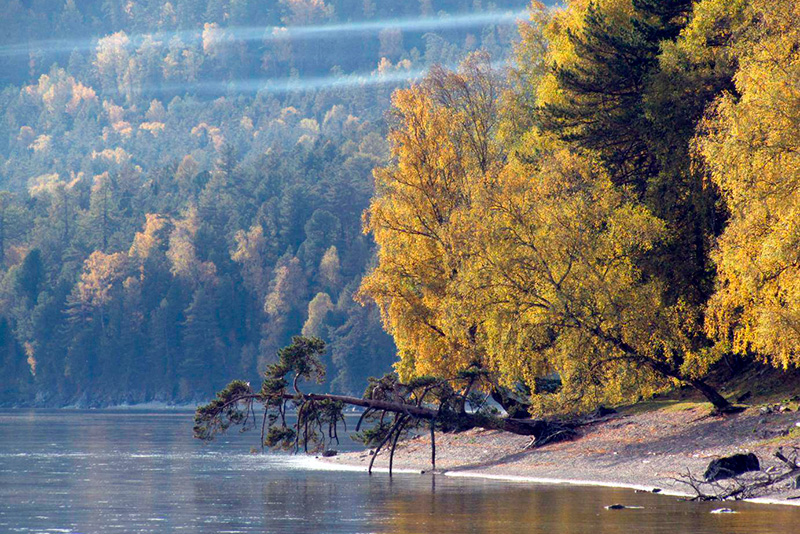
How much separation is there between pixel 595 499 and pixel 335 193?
5777 inches

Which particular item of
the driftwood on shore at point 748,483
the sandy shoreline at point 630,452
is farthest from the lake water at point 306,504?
the sandy shoreline at point 630,452

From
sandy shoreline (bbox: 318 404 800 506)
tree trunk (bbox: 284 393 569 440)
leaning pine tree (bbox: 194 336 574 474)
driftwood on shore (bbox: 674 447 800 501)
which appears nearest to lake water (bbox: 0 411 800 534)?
driftwood on shore (bbox: 674 447 800 501)

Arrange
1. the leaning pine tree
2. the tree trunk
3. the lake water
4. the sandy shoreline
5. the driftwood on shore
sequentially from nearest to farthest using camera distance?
the lake water < the driftwood on shore < the sandy shoreline < the leaning pine tree < the tree trunk

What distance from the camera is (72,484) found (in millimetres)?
39906

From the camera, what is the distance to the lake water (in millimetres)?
26797

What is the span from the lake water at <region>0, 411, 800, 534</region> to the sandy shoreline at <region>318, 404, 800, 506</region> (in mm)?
1829

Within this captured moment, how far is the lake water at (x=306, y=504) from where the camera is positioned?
26.8m

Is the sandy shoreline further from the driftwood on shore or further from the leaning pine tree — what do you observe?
the leaning pine tree

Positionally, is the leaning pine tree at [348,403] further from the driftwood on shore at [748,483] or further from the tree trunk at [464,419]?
the driftwood on shore at [748,483]

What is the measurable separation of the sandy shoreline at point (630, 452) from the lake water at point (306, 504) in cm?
183

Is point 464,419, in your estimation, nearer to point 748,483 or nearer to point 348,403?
point 348,403

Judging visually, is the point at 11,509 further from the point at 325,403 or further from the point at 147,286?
the point at 147,286

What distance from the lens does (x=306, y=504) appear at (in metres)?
32.4

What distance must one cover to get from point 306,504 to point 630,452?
491 inches
